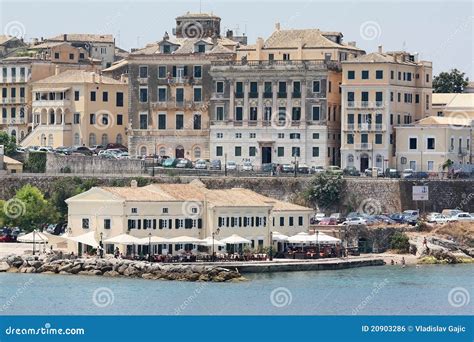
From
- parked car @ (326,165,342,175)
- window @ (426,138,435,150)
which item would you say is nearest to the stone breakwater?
parked car @ (326,165,342,175)

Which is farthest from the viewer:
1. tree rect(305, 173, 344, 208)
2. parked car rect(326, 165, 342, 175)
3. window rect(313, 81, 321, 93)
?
window rect(313, 81, 321, 93)

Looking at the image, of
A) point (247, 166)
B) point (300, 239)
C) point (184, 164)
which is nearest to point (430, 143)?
point (247, 166)

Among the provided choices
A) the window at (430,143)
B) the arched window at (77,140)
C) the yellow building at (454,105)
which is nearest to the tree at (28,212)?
the arched window at (77,140)

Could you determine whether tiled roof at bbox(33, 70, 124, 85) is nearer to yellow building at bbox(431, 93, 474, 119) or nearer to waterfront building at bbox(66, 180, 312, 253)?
yellow building at bbox(431, 93, 474, 119)

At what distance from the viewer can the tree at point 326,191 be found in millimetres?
119750

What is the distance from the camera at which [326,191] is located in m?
120

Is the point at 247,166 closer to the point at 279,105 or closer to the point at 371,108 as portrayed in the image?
the point at 279,105

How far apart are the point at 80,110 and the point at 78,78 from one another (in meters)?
2.00

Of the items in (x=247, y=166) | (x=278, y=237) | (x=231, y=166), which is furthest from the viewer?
(x=247, y=166)

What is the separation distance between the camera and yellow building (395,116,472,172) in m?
125

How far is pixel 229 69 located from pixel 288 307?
43.8 m

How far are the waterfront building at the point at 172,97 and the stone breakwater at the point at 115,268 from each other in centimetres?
3033

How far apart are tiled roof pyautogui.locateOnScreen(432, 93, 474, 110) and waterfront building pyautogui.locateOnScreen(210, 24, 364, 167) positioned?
6.69m
